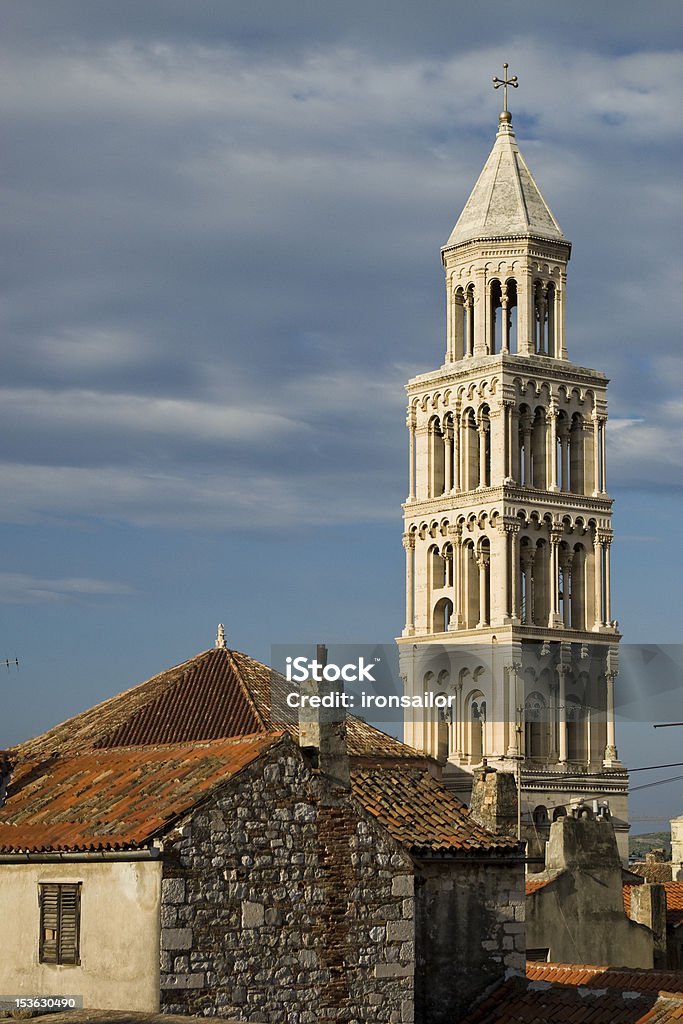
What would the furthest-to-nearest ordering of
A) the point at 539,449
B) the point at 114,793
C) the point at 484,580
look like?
the point at 539,449
the point at 484,580
the point at 114,793

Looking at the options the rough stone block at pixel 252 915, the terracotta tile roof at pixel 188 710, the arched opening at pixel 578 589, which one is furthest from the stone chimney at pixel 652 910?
the arched opening at pixel 578 589

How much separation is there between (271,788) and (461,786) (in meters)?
61.1

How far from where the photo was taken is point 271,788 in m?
26.1

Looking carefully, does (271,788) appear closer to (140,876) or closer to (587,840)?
(140,876)

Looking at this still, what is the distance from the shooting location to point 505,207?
92.9 m

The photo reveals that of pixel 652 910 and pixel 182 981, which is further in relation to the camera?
pixel 652 910

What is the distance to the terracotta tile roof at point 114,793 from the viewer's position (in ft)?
84.3

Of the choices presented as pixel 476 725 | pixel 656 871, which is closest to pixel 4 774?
pixel 656 871

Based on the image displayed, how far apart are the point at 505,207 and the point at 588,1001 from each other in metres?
66.7

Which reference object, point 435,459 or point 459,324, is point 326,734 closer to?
point 435,459

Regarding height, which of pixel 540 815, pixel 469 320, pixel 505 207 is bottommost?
pixel 540 815

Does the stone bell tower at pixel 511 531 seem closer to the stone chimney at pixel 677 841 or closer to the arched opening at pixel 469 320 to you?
the arched opening at pixel 469 320

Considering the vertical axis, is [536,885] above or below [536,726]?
below

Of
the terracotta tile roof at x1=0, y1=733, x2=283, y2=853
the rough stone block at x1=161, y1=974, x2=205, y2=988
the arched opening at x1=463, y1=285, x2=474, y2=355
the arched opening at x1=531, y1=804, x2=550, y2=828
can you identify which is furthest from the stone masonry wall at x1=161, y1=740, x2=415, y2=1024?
the arched opening at x1=463, y1=285, x2=474, y2=355
